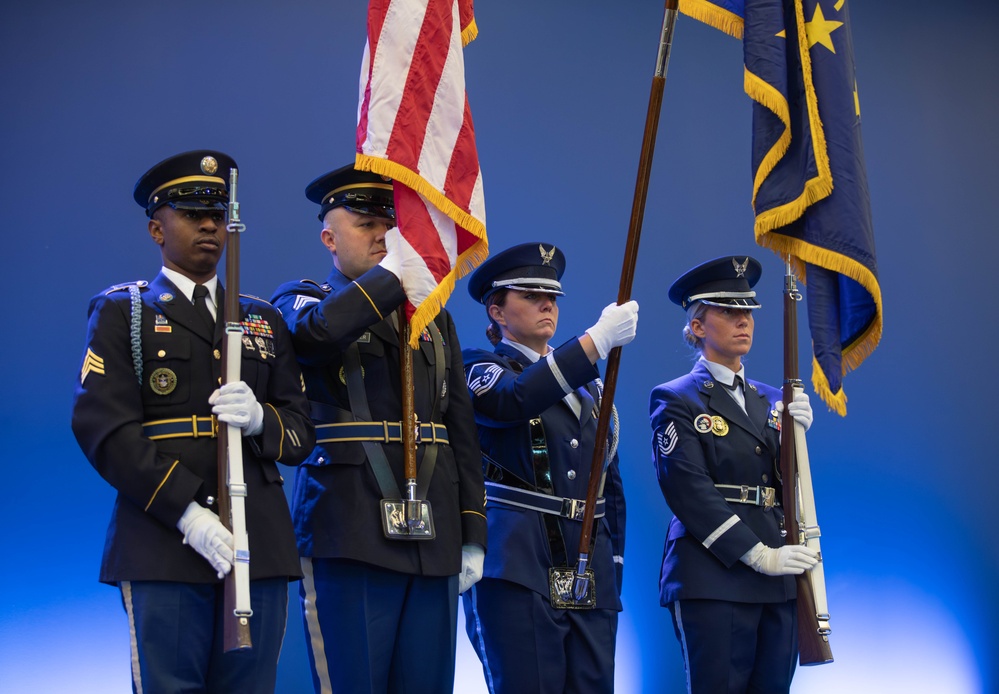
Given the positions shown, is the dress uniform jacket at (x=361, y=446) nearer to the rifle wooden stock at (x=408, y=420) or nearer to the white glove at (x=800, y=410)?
the rifle wooden stock at (x=408, y=420)

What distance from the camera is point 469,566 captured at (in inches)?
123

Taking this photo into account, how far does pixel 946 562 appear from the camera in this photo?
215 inches

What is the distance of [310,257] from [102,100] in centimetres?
92

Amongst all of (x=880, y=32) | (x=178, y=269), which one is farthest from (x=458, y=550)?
(x=880, y=32)

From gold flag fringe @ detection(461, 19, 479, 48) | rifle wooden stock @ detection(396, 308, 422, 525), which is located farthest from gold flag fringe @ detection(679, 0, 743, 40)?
rifle wooden stock @ detection(396, 308, 422, 525)

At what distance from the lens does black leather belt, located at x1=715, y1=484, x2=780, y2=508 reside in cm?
377

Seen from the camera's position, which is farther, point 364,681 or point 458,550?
point 458,550

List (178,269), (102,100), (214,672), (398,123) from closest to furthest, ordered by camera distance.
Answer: (214,672) < (178,269) < (398,123) < (102,100)

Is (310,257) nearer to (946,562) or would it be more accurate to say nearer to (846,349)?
(846,349)

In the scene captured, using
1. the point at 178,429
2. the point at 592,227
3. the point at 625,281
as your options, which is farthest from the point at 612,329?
the point at 592,227

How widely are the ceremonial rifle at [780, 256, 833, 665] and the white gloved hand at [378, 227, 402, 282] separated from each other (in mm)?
1139

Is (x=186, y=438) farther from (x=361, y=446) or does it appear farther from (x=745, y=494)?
(x=745, y=494)

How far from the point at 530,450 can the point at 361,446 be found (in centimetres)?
67

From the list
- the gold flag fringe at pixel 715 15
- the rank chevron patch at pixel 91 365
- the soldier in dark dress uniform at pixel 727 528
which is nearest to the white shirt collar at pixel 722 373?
the soldier in dark dress uniform at pixel 727 528
